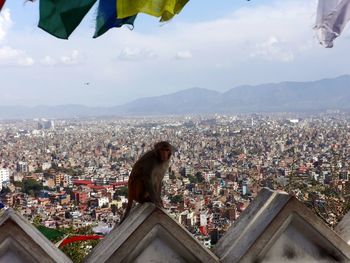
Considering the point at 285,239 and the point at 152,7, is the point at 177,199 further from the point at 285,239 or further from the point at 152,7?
the point at 285,239

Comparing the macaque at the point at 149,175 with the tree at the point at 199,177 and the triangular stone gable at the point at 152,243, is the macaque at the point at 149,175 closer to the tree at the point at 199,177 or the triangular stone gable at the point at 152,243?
the triangular stone gable at the point at 152,243

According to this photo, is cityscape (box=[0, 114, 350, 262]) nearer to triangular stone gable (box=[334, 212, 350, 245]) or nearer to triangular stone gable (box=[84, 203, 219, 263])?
triangular stone gable (box=[84, 203, 219, 263])

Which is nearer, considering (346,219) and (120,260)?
(120,260)

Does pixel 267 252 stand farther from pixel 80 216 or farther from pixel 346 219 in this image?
pixel 80 216

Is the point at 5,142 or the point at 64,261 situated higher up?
the point at 64,261

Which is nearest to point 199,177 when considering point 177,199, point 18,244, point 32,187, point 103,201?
point 32,187

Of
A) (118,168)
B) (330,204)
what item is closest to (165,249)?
(330,204)

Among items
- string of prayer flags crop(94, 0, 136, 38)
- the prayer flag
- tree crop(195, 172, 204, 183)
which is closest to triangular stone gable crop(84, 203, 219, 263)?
string of prayer flags crop(94, 0, 136, 38)
